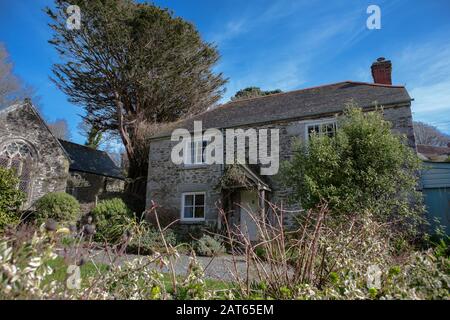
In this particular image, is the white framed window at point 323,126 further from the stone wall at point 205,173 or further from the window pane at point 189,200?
the window pane at point 189,200

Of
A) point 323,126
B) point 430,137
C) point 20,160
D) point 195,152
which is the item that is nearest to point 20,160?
point 20,160

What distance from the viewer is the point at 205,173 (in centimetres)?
1531

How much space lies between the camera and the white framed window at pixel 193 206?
1507 centimetres

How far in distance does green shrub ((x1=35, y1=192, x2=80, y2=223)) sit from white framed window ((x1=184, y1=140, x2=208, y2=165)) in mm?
5948

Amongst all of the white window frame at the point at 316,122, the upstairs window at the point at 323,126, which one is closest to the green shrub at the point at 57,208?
the white window frame at the point at 316,122

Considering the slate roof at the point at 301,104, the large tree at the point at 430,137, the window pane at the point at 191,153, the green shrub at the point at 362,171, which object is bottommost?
the green shrub at the point at 362,171

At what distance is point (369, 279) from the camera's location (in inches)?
121

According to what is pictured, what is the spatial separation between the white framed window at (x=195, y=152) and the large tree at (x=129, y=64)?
5.19 metres

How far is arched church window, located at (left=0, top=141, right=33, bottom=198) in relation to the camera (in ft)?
57.5

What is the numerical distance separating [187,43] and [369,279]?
21.3 m

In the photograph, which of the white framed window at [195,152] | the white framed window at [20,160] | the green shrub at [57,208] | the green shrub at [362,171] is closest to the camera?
the green shrub at [362,171]

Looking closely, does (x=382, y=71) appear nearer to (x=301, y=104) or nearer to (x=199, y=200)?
(x=301, y=104)

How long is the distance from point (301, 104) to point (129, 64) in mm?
12054

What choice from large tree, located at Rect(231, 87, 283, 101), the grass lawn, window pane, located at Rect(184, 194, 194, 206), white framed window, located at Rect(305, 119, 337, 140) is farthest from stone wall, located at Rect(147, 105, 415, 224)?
large tree, located at Rect(231, 87, 283, 101)
